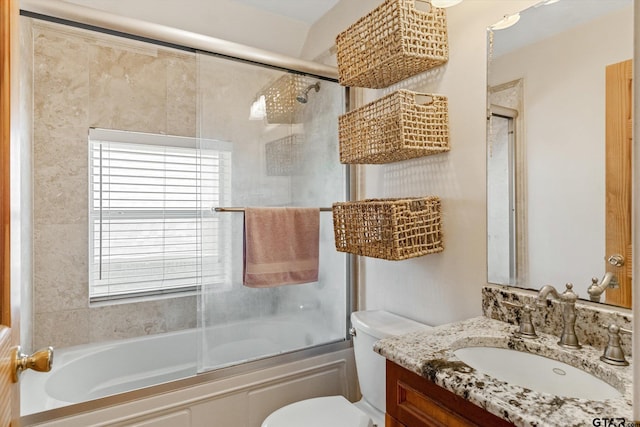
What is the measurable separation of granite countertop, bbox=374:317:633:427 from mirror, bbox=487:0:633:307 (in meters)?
0.20

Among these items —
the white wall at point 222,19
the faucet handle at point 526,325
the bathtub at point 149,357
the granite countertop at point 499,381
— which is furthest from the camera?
the white wall at point 222,19

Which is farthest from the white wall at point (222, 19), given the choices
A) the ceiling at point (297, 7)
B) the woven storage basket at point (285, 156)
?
the woven storage basket at point (285, 156)

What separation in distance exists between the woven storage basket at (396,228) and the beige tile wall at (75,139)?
4.93 ft

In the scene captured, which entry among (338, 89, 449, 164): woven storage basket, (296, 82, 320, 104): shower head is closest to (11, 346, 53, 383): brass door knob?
(338, 89, 449, 164): woven storage basket

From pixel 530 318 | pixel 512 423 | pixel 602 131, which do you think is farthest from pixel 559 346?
pixel 602 131

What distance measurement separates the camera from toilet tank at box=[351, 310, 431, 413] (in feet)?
4.79

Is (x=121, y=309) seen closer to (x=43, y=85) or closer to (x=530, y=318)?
(x=43, y=85)

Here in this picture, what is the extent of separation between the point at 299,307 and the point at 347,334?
33cm

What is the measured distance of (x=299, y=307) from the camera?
1930 mm

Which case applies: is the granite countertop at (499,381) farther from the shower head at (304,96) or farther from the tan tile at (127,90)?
the tan tile at (127,90)

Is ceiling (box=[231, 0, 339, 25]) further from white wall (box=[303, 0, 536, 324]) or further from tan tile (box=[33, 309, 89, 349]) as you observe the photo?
tan tile (box=[33, 309, 89, 349])

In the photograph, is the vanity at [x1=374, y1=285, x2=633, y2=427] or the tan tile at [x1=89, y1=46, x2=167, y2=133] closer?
the vanity at [x1=374, y1=285, x2=633, y2=427]

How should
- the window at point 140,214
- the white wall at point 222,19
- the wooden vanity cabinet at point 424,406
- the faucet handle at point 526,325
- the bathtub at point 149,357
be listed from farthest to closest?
the window at point 140,214 → the white wall at point 222,19 → the bathtub at point 149,357 → the faucet handle at point 526,325 → the wooden vanity cabinet at point 424,406

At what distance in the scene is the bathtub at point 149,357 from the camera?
1609mm
